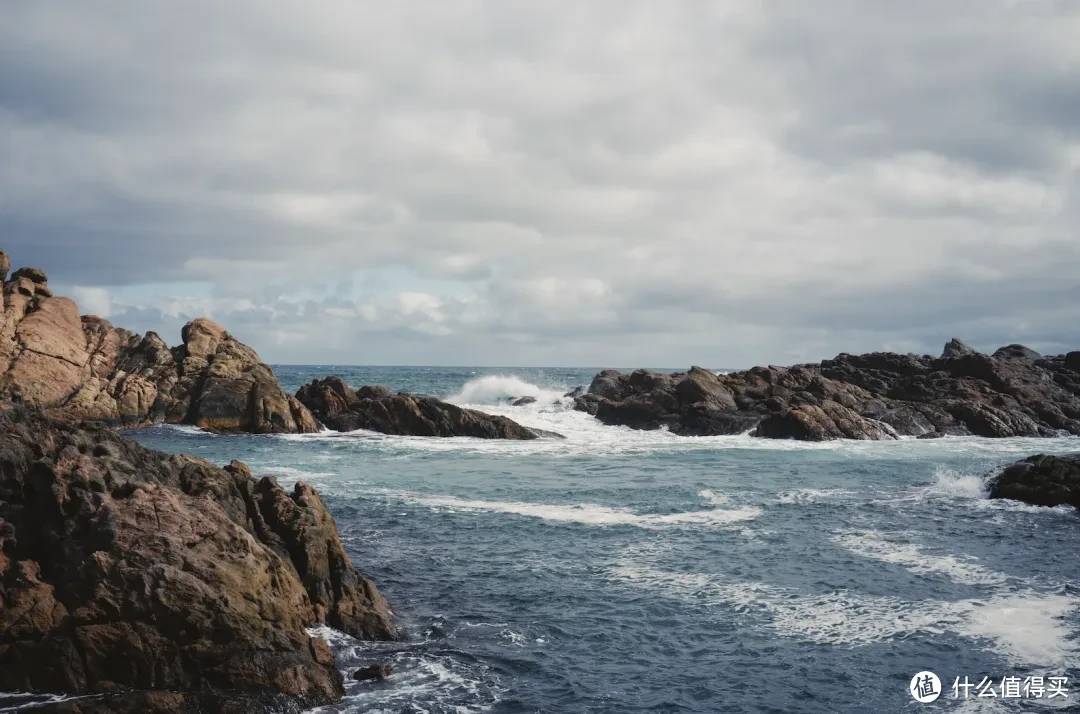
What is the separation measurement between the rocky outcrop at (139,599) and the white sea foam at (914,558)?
45.6ft

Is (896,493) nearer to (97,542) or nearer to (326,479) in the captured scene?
(326,479)

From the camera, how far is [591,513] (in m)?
27.7

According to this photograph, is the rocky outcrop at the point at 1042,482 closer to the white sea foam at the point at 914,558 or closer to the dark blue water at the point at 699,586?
the dark blue water at the point at 699,586

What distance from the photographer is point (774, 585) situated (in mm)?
18922

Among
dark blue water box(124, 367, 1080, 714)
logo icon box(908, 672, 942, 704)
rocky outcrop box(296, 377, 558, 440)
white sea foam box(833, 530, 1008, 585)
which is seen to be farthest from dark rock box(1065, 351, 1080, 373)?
logo icon box(908, 672, 942, 704)

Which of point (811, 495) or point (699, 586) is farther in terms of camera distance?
point (811, 495)

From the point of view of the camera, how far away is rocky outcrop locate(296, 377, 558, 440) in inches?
2088

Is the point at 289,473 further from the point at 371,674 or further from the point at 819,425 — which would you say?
the point at 819,425

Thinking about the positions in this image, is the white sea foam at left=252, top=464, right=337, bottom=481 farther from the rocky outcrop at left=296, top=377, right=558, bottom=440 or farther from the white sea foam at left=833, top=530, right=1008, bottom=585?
the white sea foam at left=833, top=530, right=1008, bottom=585

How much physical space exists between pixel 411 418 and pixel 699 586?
1465 inches

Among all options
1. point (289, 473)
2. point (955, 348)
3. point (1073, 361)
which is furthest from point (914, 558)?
point (955, 348)

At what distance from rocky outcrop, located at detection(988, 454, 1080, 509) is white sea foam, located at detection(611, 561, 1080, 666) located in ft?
42.4

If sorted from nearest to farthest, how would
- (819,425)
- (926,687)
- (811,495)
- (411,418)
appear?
(926,687), (811,495), (819,425), (411,418)

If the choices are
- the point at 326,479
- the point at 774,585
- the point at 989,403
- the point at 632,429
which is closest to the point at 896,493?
the point at 774,585
